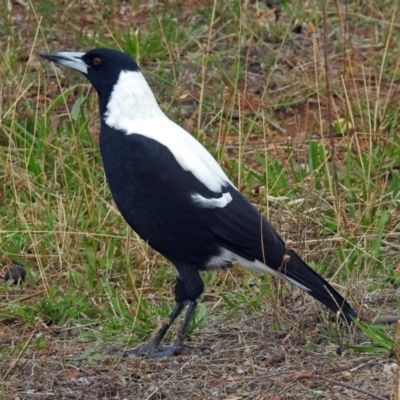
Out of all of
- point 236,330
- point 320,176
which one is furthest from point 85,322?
point 320,176

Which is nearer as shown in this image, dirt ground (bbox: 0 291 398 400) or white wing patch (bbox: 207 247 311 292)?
dirt ground (bbox: 0 291 398 400)

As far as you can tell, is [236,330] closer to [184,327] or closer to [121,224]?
[184,327]

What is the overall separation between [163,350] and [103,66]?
39.6 inches

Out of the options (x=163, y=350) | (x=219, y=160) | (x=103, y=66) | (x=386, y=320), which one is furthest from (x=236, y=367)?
(x=219, y=160)

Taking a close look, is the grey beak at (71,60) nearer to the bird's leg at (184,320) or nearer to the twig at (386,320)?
the bird's leg at (184,320)

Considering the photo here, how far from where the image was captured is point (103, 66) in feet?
12.4

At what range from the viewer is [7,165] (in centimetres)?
457

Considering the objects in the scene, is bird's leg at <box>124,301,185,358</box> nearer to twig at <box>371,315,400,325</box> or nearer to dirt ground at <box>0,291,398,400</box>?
dirt ground at <box>0,291,398,400</box>

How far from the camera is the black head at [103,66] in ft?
12.3

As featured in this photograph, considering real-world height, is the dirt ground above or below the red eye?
below

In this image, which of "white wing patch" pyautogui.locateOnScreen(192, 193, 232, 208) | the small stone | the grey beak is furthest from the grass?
the grey beak

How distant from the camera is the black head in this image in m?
3.75

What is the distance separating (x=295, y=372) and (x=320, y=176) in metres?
1.58

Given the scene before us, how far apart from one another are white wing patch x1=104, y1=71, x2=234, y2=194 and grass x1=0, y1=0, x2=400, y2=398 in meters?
0.36
